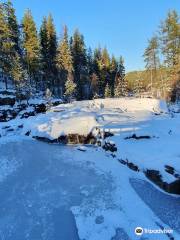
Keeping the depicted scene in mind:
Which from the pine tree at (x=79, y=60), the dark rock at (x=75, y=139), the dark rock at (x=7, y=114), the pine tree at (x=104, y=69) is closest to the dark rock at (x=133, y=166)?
the dark rock at (x=75, y=139)

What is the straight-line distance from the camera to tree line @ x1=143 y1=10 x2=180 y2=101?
5005 centimetres

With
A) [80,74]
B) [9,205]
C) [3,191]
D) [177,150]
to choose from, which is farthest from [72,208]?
[80,74]

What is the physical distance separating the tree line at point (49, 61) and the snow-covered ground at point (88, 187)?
901 inches

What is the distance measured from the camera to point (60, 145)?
25.0 meters

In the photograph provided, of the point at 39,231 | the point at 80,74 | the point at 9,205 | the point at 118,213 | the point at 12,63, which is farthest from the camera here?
the point at 80,74

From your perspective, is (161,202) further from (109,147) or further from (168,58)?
(168,58)

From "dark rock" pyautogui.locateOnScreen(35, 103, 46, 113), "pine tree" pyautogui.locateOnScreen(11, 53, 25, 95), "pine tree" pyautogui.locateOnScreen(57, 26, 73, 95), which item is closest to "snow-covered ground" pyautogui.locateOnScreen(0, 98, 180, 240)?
"dark rock" pyautogui.locateOnScreen(35, 103, 46, 113)

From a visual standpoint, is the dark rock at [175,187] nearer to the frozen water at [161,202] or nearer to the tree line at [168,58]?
the frozen water at [161,202]

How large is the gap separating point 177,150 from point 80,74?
53.4 metres

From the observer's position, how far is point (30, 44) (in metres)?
52.4

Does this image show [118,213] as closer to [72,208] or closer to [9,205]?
[72,208]

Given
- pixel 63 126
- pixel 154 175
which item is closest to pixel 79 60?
pixel 63 126

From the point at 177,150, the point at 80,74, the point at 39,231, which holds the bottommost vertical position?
the point at 39,231

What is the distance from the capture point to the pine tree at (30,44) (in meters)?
52.7
